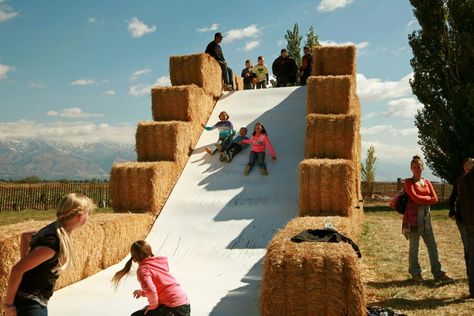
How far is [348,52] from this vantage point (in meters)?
11.4

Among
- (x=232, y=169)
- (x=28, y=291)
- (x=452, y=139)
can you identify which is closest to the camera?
(x=28, y=291)

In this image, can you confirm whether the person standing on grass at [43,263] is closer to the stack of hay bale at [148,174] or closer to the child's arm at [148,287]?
the child's arm at [148,287]

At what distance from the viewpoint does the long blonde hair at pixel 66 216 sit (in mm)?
3131

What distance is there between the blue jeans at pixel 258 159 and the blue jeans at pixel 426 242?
369 centimetres

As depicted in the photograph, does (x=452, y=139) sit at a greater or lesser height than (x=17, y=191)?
greater

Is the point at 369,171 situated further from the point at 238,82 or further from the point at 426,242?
the point at 426,242

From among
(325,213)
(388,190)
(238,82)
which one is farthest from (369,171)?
(325,213)

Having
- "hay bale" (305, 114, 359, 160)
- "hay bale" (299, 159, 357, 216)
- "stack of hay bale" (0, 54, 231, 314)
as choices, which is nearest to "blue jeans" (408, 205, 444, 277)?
"hay bale" (299, 159, 357, 216)

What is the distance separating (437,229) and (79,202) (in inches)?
420

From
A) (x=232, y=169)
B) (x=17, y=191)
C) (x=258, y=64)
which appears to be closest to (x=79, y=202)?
(x=232, y=169)

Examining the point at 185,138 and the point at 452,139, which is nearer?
the point at 185,138

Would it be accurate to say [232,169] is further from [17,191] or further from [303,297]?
[17,191]

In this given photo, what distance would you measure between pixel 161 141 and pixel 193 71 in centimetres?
278

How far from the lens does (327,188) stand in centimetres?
798
